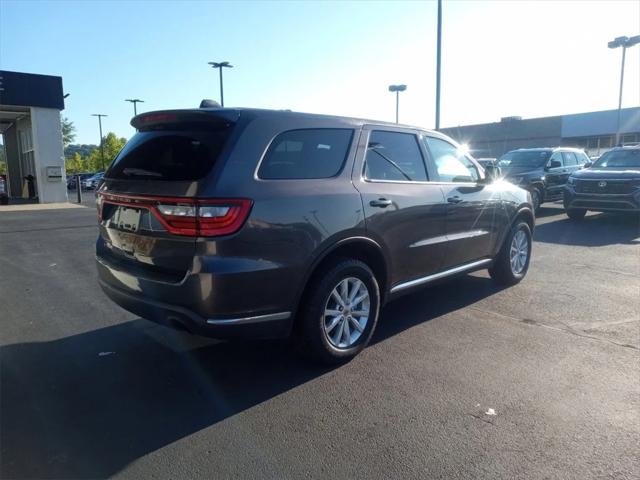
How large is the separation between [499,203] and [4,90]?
20.7m

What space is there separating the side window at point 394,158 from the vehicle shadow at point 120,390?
1.43 m

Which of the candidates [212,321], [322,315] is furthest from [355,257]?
[212,321]

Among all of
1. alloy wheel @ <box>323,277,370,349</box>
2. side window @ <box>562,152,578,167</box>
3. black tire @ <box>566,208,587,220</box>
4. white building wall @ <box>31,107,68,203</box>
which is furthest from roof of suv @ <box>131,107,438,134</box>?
white building wall @ <box>31,107,68,203</box>

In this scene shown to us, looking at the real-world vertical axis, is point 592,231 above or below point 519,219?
below

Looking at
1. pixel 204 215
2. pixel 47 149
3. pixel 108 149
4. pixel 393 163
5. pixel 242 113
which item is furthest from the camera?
pixel 108 149

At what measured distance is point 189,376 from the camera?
364cm

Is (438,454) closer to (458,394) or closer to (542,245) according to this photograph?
(458,394)

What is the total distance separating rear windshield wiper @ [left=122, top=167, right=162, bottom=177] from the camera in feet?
11.2

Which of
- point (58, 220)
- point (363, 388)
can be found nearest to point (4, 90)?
point (58, 220)

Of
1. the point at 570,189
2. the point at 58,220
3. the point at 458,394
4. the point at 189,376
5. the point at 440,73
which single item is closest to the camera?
the point at 458,394

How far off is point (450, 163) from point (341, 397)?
281cm

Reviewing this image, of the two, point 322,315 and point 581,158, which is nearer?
point 322,315

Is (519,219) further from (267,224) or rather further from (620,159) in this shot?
(620,159)

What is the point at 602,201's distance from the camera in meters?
11.3
